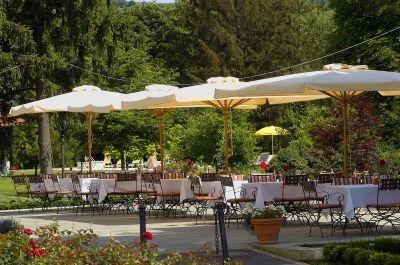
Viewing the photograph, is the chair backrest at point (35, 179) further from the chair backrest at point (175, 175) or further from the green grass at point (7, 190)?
the green grass at point (7, 190)

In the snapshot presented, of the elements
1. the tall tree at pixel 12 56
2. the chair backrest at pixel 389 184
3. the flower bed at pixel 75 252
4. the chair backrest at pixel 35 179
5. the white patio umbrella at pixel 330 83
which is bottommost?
the flower bed at pixel 75 252

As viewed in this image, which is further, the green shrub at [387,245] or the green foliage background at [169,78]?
the green foliage background at [169,78]

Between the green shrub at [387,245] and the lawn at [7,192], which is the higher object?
the lawn at [7,192]

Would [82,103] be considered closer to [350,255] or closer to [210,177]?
[210,177]

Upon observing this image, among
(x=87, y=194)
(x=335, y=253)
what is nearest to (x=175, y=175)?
(x=87, y=194)

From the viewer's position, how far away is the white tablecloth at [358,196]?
14398 mm

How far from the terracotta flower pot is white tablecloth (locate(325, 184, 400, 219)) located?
167cm

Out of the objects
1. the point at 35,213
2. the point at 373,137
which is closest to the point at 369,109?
the point at 373,137

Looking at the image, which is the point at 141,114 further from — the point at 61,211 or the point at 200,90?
the point at 200,90

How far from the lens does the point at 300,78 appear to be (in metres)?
15.1

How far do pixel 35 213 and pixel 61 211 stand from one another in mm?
778

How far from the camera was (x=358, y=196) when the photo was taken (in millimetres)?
14508

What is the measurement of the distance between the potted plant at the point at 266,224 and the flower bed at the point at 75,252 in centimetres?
424

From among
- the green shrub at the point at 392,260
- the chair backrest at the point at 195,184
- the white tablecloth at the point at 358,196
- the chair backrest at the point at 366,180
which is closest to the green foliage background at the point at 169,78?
the chair backrest at the point at 366,180
